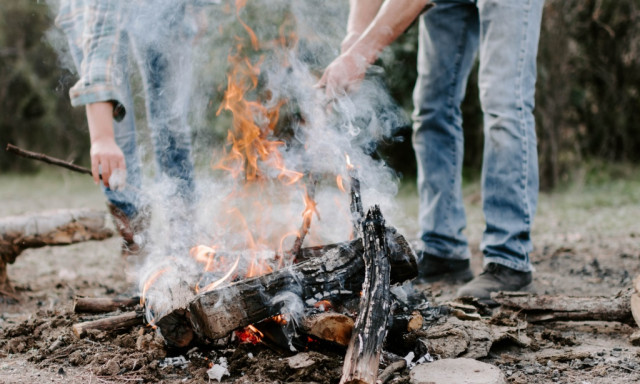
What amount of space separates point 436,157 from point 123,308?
7.03ft

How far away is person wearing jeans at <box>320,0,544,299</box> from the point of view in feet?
9.37

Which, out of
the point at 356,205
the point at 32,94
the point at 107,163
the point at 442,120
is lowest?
the point at 356,205

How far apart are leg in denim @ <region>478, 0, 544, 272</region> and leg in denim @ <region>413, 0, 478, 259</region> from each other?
1.28 ft

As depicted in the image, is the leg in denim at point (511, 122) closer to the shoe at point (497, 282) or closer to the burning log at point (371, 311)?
the shoe at point (497, 282)

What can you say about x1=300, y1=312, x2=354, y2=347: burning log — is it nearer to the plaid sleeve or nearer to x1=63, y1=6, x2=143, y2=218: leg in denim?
the plaid sleeve

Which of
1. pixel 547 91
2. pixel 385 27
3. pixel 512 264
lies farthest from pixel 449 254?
pixel 547 91

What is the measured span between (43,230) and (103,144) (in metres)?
1.23

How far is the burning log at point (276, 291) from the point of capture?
1.98m

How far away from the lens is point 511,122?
3.01 metres

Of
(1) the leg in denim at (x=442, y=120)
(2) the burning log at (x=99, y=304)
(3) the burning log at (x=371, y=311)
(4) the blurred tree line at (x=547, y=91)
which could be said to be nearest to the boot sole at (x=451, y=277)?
(1) the leg in denim at (x=442, y=120)

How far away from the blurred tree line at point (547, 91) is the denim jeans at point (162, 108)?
5.52ft

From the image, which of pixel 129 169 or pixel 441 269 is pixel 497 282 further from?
pixel 129 169

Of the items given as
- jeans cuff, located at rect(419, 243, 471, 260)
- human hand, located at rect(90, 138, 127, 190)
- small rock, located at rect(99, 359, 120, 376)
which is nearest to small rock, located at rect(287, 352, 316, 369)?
small rock, located at rect(99, 359, 120, 376)

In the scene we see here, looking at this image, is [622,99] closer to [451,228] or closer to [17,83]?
[451,228]
